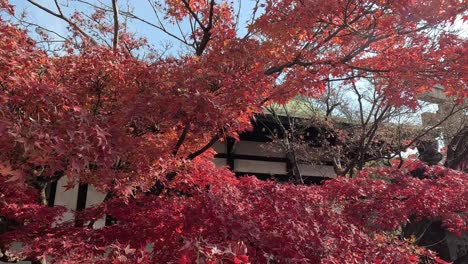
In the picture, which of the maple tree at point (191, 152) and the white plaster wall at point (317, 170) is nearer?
the maple tree at point (191, 152)

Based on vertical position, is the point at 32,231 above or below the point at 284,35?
below

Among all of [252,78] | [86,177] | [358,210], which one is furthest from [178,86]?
[358,210]

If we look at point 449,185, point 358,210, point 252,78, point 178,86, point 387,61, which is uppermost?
point 387,61

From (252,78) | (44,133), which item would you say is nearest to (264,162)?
(252,78)

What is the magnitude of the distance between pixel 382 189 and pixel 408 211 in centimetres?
56

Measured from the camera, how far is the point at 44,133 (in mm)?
2922

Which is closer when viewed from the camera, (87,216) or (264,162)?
(87,216)

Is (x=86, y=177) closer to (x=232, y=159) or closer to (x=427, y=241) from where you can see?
(x=232, y=159)

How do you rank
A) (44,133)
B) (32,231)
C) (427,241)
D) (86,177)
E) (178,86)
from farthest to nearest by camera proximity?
(427,241), (32,231), (86,177), (178,86), (44,133)

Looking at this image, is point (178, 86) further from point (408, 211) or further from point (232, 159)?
point (232, 159)

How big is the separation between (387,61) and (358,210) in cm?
333

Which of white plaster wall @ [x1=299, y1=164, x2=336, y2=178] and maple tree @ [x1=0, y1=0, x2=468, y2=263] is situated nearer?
maple tree @ [x1=0, y1=0, x2=468, y2=263]

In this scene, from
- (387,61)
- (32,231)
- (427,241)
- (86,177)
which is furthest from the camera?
(427,241)

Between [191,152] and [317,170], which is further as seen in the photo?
[317,170]
